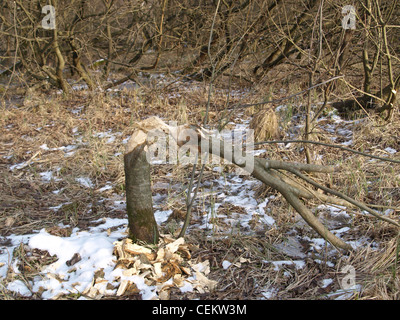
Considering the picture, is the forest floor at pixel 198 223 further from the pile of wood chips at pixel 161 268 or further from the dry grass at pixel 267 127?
the dry grass at pixel 267 127

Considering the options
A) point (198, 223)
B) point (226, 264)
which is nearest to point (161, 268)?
point (226, 264)

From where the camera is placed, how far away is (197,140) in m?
2.22

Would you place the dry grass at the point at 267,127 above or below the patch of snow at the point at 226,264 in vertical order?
above

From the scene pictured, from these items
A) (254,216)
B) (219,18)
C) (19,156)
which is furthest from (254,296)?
(219,18)

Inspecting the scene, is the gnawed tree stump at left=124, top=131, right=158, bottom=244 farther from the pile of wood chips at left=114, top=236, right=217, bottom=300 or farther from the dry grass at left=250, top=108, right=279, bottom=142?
the dry grass at left=250, top=108, right=279, bottom=142

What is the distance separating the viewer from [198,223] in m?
2.88

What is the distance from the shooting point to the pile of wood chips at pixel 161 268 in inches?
82.9

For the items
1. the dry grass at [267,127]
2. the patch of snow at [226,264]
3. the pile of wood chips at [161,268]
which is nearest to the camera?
the pile of wood chips at [161,268]

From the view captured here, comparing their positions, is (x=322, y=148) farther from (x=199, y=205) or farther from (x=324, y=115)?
(x=199, y=205)

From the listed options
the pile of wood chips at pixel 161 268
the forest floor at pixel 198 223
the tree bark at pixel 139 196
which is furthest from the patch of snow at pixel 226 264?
the tree bark at pixel 139 196

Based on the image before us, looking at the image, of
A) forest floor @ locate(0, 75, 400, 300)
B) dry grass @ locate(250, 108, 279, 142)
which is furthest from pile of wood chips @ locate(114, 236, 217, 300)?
dry grass @ locate(250, 108, 279, 142)
